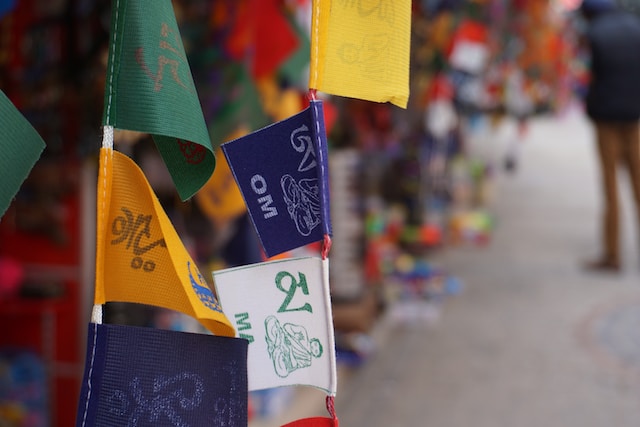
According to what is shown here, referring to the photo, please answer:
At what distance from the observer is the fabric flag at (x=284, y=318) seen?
104 centimetres

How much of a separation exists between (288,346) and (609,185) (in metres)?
4.81

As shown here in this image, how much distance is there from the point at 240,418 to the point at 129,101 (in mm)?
445

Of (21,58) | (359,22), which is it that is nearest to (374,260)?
(21,58)

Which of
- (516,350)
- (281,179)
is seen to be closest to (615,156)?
(516,350)

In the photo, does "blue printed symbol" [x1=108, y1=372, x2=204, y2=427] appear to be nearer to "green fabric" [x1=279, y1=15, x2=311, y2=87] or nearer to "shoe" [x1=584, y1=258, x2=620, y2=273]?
"green fabric" [x1=279, y1=15, x2=311, y2=87]

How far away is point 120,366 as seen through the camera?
0.94 metres

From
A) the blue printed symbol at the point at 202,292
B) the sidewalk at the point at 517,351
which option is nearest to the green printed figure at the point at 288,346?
the blue printed symbol at the point at 202,292

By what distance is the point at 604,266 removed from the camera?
5.75 meters

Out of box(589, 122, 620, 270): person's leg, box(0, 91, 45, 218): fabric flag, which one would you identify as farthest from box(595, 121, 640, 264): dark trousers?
box(0, 91, 45, 218): fabric flag

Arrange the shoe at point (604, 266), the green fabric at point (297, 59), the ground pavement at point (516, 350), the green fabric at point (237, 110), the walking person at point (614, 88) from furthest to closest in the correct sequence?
the shoe at point (604, 266)
the walking person at point (614, 88)
the ground pavement at point (516, 350)
the green fabric at point (297, 59)
the green fabric at point (237, 110)

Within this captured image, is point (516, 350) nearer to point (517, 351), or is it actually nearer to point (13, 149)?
point (517, 351)

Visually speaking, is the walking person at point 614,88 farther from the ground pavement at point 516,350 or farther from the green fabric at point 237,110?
the green fabric at point 237,110

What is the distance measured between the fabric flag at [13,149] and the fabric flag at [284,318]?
0.30 meters

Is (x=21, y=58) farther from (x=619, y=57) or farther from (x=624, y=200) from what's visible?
(x=624, y=200)
